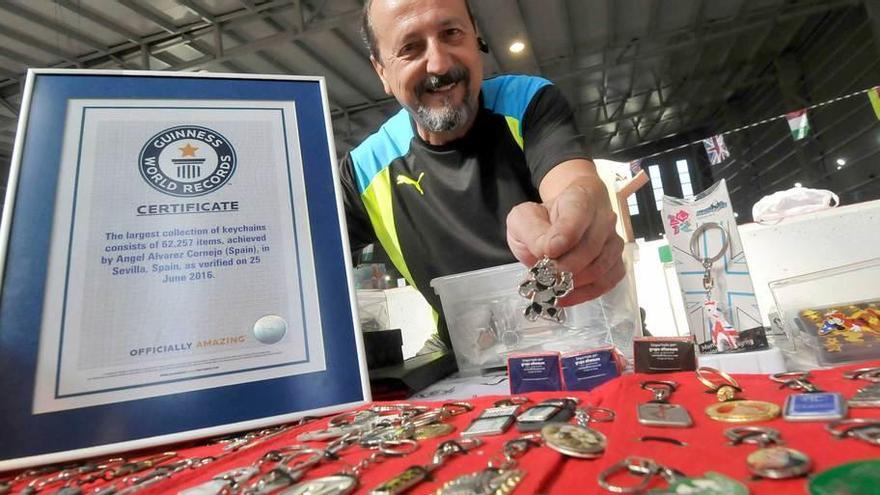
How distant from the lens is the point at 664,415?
0.36m

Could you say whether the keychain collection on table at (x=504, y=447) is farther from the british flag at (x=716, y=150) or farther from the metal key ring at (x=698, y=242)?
the british flag at (x=716, y=150)

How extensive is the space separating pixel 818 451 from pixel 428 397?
47 centimetres

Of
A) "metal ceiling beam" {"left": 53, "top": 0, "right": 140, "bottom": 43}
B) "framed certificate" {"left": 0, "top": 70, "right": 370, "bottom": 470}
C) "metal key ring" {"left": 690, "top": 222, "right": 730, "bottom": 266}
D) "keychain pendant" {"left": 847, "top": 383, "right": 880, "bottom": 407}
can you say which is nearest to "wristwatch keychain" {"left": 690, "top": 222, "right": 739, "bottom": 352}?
"metal key ring" {"left": 690, "top": 222, "right": 730, "bottom": 266}

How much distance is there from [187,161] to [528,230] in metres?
0.41

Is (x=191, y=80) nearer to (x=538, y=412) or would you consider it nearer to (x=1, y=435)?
(x=1, y=435)

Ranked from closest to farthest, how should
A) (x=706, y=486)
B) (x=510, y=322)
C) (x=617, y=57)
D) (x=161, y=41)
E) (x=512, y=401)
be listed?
(x=706, y=486) < (x=512, y=401) < (x=510, y=322) < (x=161, y=41) < (x=617, y=57)

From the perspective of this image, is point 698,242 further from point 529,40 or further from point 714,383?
point 529,40

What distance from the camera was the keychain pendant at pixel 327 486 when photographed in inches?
12.9

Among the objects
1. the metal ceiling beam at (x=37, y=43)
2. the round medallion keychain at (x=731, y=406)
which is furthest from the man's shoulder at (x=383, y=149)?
the metal ceiling beam at (x=37, y=43)

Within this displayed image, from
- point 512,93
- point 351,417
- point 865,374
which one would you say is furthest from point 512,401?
point 512,93

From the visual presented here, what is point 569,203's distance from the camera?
0.54 metres

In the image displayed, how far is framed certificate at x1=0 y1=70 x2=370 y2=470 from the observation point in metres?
0.47

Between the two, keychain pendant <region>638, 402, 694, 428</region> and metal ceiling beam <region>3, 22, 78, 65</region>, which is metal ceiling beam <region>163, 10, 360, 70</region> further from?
keychain pendant <region>638, 402, 694, 428</region>

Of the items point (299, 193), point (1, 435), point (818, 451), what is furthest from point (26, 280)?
point (818, 451)
